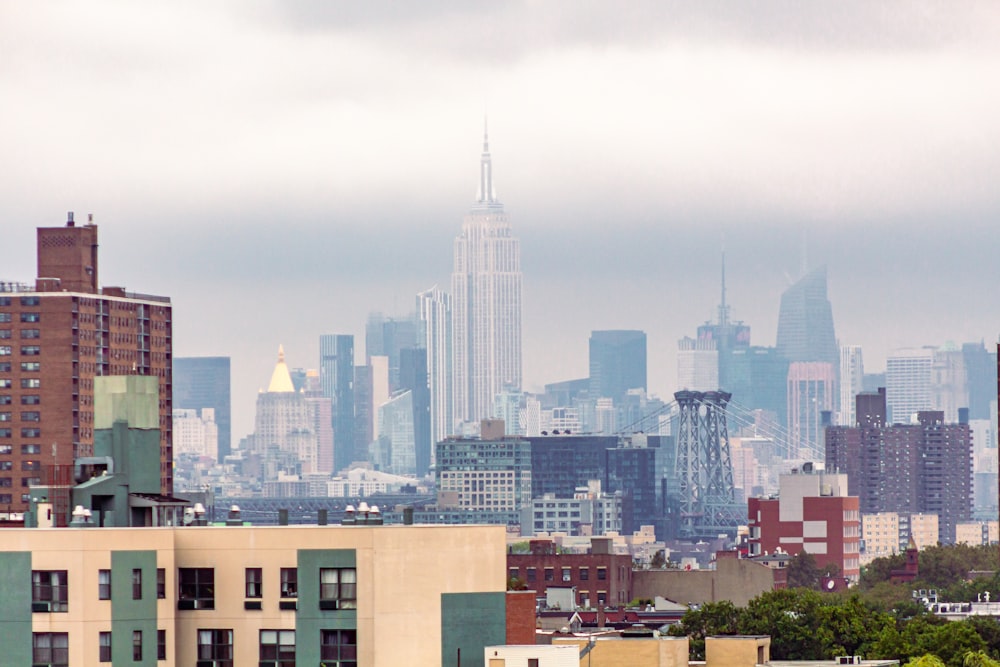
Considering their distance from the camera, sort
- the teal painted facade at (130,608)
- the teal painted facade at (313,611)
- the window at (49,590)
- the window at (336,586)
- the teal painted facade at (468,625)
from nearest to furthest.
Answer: the window at (49,590) → the teal painted facade at (130,608) → the teal painted facade at (313,611) → the window at (336,586) → the teal painted facade at (468,625)

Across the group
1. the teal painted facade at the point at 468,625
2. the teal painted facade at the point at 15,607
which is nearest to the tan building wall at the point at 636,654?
the teal painted facade at the point at 468,625

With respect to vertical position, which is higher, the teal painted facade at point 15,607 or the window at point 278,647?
the teal painted facade at point 15,607

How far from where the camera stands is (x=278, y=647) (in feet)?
219

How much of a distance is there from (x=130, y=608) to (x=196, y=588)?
2.23 m

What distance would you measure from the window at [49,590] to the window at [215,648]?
12.4 feet

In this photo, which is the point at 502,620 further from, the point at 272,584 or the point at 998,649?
the point at 998,649

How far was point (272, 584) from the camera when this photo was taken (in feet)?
219

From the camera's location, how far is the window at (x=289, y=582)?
66875 mm

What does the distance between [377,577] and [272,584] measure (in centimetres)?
253

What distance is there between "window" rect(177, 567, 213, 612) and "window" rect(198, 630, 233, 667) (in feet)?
2.23

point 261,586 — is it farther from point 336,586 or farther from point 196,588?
point 336,586

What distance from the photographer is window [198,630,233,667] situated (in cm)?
6700

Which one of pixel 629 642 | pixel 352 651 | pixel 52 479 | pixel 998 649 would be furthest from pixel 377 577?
pixel 998 649

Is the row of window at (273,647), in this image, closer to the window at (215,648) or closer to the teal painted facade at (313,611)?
the window at (215,648)
